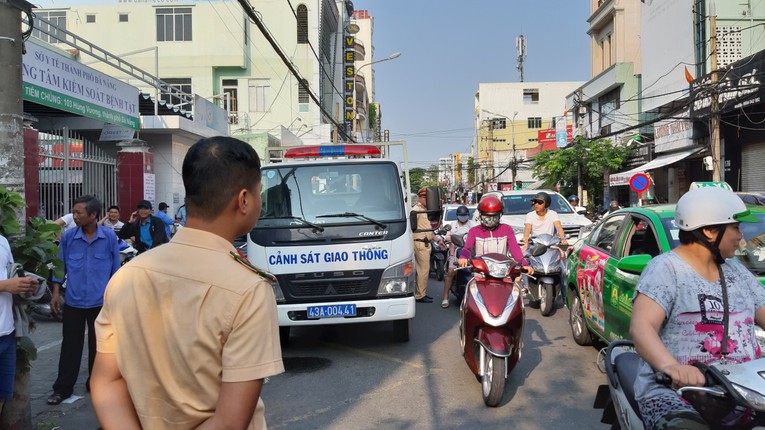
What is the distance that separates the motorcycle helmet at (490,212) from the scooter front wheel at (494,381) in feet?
5.84

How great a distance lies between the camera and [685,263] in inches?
105

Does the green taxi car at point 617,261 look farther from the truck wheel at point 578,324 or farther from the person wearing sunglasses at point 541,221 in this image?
the person wearing sunglasses at point 541,221

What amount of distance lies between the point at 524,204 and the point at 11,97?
38.4 ft

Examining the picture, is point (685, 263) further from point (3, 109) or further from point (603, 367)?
point (3, 109)

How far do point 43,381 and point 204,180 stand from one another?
5.49 m

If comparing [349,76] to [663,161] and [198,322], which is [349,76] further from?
[198,322]

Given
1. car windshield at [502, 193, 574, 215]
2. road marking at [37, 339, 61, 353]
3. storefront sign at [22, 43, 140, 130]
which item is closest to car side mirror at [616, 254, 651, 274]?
road marking at [37, 339, 61, 353]

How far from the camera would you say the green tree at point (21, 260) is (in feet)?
13.6

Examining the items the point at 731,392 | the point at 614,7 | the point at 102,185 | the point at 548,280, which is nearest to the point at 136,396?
the point at 731,392

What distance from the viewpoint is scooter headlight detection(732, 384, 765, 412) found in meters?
2.13

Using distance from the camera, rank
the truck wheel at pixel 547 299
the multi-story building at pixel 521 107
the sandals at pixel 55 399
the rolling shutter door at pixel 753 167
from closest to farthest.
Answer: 1. the sandals at pixel 55 399
2. the truck wheel at pixel 547 299
3. the rolling shutter door at pixel 753 167
4. the multi-story building at pixel 521 107

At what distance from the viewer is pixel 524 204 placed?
47.0ft

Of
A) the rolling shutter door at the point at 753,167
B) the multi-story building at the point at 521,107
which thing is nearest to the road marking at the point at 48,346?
the rolling shutter door at the point at 753,167

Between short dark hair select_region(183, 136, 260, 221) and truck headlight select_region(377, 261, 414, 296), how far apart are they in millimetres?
4863
